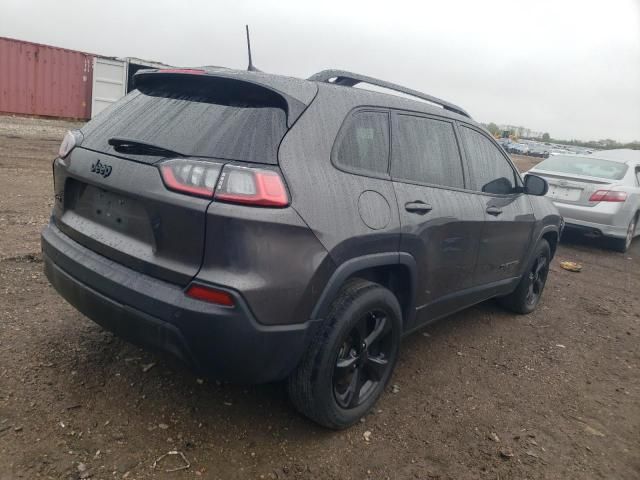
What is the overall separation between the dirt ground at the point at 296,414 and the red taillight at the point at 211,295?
381 millimetres

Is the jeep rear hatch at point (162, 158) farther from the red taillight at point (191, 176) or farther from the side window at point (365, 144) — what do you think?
the side window at point (365, 144)

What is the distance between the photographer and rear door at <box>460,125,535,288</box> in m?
3.61

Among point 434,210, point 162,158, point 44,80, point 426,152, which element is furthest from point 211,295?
point 44,80

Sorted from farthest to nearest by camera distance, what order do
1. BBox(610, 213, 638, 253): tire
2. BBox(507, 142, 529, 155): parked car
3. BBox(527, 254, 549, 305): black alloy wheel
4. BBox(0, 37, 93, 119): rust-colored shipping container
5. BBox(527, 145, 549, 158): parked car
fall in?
BBox(507, 142, 529, 155): parked car < BBox(527, 145, 549, 158): parked car < BBox(0, 37, 93, 119): rust-colored shipping container < BBox(610, 213, 638, 253): tire < BBox(527, 254, 549, 305): black alloy wheel

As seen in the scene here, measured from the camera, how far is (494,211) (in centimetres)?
370

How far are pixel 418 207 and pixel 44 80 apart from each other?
63.1 feet

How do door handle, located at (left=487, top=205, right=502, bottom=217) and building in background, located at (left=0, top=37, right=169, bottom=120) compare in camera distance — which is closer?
door handle, located at (left=487, top=205, right=502, bottom=217)

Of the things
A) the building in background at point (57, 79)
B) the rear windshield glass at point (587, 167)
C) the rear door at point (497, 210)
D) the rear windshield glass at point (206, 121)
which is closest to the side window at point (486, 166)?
the rear door at point (497, 210)

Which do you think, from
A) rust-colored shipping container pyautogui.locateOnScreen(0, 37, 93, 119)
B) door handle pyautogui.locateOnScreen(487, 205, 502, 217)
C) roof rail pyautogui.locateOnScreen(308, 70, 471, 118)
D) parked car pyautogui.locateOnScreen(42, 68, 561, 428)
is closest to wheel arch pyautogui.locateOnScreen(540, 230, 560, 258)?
door handle pyautogui.locateOnScreen(487, 205, 502, 217)

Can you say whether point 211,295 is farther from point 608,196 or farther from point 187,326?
point 608,196

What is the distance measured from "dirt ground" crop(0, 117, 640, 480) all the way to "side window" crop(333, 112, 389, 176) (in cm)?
124

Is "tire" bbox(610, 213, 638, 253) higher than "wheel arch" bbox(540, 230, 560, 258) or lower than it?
lower

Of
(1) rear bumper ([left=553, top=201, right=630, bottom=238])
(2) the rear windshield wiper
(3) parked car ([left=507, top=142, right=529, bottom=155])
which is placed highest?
(2) the rear windshield wiper

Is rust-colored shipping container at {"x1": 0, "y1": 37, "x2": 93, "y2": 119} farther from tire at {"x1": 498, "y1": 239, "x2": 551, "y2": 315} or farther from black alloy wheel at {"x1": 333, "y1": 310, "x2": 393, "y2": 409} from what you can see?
black alloy wheel at {"x1": 333, "y1": 310, "x2": 393, "y2": 409}
